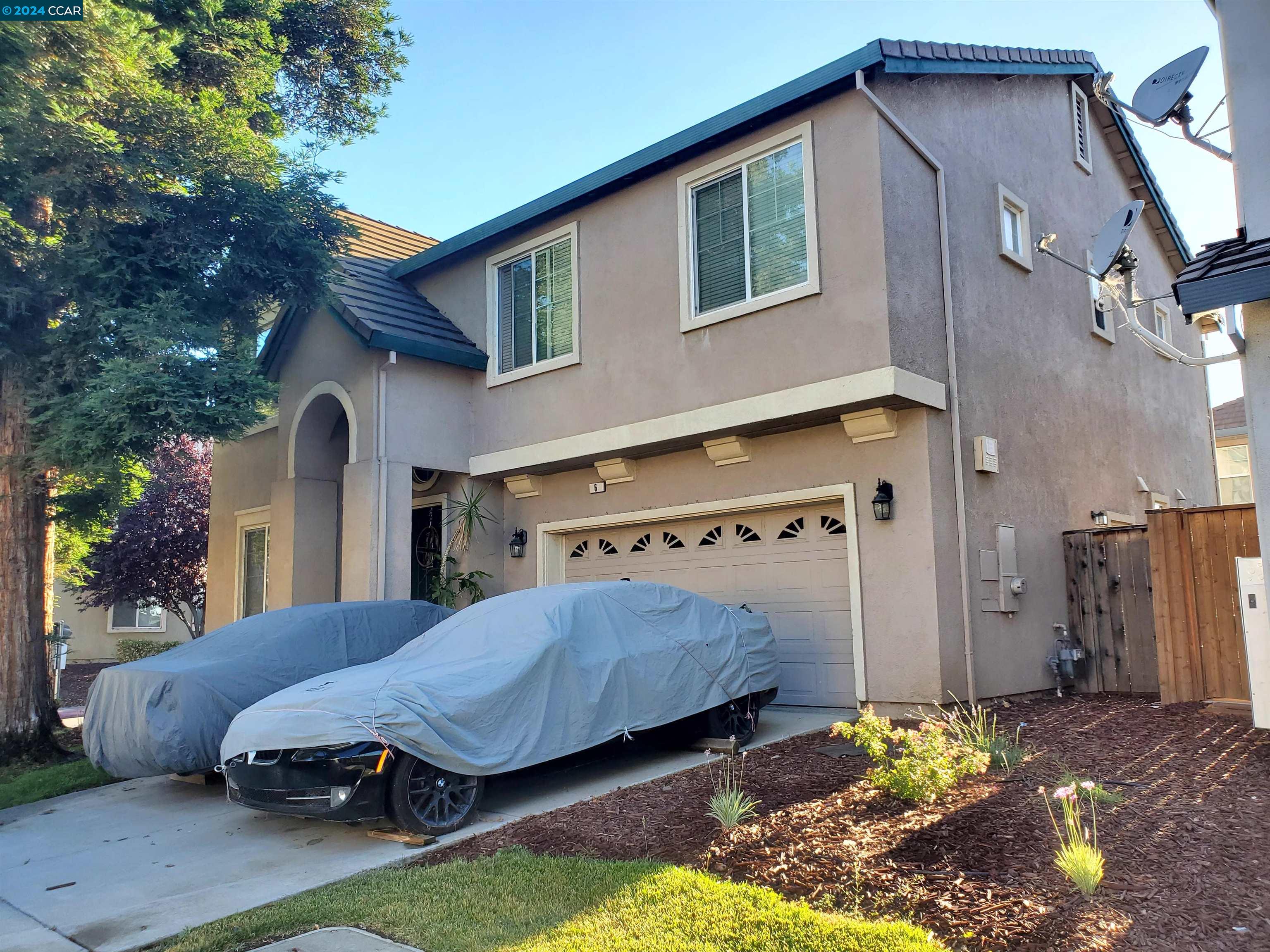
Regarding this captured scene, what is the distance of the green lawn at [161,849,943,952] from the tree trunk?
6.89m

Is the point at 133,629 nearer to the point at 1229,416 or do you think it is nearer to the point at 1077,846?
the point at 1077,846

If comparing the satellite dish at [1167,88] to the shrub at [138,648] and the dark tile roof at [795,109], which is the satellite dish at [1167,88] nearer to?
the dark tile roof at [795,109]

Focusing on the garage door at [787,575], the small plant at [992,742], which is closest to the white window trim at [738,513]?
the garage door at [787,575]

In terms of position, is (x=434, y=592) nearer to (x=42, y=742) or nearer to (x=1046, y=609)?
(x=42, y=742)

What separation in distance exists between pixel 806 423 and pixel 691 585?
2.50m

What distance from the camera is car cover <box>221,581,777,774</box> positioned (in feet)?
20.4

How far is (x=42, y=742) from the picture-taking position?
1030cm

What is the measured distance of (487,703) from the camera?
652cm

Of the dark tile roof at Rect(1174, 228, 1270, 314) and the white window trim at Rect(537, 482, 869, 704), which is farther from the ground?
the dark tile roof at Rect(1174, 228, 1270, 314)

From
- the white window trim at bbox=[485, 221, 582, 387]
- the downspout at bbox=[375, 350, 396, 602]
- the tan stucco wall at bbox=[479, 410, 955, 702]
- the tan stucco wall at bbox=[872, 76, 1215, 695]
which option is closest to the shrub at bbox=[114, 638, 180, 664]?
the downspout at bbox=[375, 350, 396, 602]

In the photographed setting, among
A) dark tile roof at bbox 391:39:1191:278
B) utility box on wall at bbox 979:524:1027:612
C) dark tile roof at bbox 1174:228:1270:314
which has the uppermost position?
dark tile roof at bbox 391:39:1191:278

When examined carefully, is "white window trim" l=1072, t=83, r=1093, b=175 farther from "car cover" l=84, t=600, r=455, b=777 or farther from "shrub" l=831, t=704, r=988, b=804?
"car cover" l=84, t=600, r=455, b=777

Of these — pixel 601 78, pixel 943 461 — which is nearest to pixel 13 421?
pixel 601 78

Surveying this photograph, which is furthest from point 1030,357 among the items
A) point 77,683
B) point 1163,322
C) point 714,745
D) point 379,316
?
point 77,683
